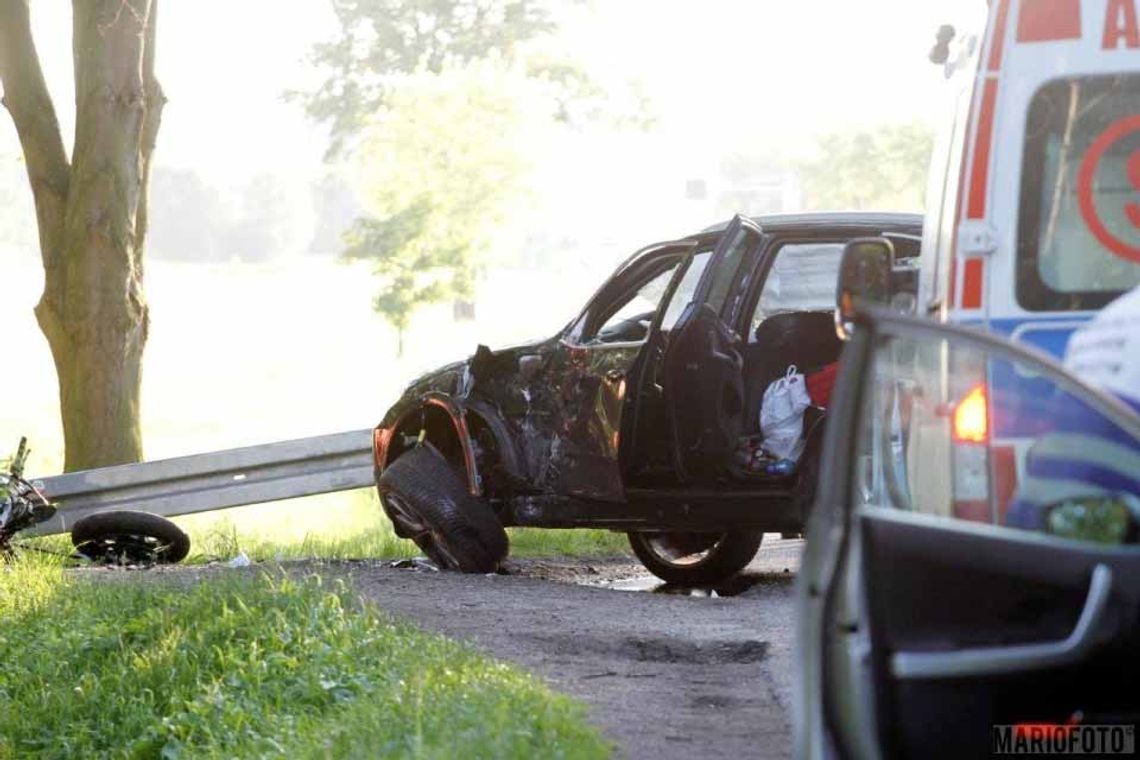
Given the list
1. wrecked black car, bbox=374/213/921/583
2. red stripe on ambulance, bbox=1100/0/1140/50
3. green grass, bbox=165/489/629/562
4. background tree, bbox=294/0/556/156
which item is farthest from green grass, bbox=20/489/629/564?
background tree, bbox=294/0/556/156

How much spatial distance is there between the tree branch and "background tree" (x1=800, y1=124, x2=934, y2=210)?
68.8 metres

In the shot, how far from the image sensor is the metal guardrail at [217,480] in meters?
13.2

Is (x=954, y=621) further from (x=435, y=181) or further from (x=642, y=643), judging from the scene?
(x=435, y=181)

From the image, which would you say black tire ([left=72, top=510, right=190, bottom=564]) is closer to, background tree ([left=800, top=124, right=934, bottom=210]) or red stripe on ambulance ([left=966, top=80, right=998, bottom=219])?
red stripe on ambulance ([left=966, top=80, right=998, bottom=219])

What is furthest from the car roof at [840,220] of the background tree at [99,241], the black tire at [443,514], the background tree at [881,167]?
the background tree at [881,167]

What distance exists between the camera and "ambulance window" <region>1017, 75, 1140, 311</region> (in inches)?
239

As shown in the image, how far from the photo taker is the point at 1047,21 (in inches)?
240

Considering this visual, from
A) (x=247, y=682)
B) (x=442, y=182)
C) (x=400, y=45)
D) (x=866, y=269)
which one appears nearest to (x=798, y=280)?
(x=247, y=682)

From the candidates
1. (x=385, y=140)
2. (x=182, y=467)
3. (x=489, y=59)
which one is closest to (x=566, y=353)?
(x=182, y=467)

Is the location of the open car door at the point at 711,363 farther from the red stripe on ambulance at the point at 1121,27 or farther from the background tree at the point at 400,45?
the background tree at the point at 400,45

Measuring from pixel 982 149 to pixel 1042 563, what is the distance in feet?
6.44

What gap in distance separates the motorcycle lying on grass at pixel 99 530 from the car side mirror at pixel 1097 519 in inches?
329

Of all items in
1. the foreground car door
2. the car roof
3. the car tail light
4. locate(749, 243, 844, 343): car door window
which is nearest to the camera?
the foreground car door

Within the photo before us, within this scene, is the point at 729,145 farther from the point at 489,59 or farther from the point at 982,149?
the point at 982,149
